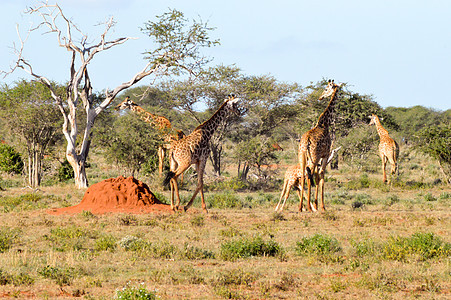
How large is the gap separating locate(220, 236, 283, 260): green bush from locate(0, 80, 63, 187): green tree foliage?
62.2ft

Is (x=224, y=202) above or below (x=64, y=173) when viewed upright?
below

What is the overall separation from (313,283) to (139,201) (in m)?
9.44

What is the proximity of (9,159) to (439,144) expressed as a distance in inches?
836

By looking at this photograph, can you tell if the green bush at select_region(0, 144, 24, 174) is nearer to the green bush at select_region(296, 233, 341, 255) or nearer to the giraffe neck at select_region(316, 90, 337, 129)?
the giraffe neck at select_region(316, 90, 337, 129)

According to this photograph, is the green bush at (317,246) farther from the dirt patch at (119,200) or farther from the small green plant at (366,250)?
the dirt patch at (119,200)

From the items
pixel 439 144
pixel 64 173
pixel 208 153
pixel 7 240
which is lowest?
pixel 7 240

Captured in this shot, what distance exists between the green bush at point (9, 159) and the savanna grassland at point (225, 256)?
40.9ft

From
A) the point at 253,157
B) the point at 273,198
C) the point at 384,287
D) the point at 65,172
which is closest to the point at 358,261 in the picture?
the point at 384,287

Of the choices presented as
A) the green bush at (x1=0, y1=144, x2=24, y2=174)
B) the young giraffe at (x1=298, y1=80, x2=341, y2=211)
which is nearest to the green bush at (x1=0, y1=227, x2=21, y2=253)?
the young giraffe at (x1=298, y1=80, x2=341, y2=211)

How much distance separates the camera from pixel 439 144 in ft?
86.3

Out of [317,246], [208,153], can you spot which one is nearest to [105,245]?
[317,246]

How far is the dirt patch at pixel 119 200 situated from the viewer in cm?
1662

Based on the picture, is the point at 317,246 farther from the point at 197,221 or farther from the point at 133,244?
A: the point at 197,221

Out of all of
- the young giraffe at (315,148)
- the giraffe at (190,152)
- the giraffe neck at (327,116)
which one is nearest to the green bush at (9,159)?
the giraffe at (190,152)
